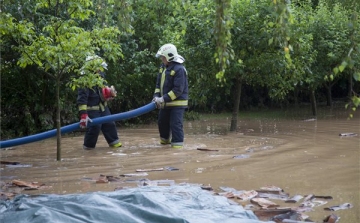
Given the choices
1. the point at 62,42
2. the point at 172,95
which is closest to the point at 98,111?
the point at 172,95

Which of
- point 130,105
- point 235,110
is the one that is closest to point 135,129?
point 130,105

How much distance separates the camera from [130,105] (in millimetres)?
18531

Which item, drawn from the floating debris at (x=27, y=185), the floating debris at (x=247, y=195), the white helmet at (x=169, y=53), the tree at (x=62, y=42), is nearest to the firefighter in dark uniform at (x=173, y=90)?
the white helmet at (x=169, y=53)

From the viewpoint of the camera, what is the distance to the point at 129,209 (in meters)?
5.49

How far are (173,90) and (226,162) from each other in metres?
2.35

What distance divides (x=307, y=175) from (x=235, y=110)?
7126 millimetres

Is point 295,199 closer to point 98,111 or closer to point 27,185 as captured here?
point 27,185

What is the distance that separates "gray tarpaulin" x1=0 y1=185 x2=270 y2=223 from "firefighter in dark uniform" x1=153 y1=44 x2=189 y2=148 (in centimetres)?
492

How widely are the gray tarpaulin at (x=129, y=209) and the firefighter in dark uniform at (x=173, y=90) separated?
4.92 m

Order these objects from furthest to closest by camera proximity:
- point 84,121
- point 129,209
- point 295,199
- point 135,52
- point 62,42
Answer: point 135,52, point 84,121, point 62,42, point 295,199, point 129,209

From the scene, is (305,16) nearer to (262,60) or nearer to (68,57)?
(262,60)

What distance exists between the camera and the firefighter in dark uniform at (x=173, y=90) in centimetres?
1135

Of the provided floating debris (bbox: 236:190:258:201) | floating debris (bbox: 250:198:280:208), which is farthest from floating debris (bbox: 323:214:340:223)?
floating debris (bbox: 236:190:258:201)

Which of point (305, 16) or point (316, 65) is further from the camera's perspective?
point (316, 65)
